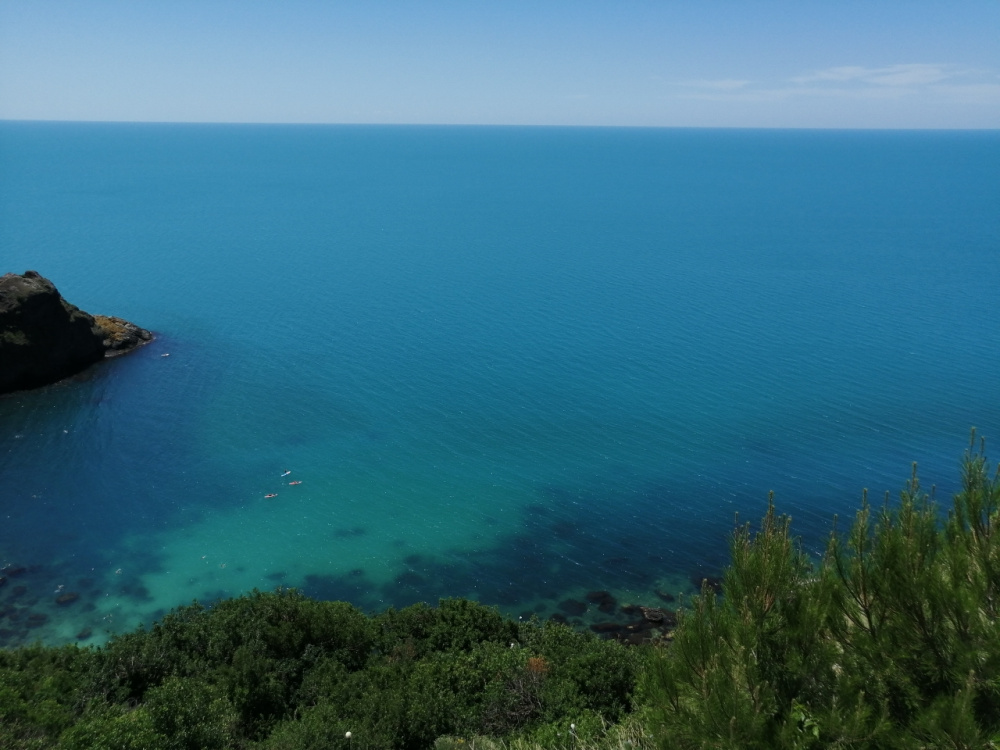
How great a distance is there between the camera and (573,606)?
94.0ft

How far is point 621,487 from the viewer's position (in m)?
37.0

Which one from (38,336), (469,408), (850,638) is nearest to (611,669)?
(850,638)

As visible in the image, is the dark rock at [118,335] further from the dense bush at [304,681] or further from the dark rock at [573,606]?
the dark rock at [573,606]

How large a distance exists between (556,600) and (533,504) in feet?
24.0

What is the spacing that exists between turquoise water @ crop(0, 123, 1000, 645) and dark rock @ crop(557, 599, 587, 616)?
36 centimetres

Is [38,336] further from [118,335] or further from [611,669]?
[611,669]

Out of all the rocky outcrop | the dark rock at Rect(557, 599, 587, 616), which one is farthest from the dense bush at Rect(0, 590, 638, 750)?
the rocky outcrop

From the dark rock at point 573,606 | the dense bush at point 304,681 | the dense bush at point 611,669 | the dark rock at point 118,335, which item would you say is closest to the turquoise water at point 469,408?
the dark rock at point 573,606

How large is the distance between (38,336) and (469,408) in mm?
28313

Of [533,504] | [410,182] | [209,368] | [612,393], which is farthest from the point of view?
[410,182]

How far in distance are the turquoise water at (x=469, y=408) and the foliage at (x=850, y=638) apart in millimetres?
19074

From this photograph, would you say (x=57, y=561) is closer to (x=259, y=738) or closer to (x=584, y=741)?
(x=259, y=738)

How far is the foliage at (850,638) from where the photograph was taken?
27.9ft

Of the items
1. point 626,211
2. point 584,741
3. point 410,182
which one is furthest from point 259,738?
point 410,182
